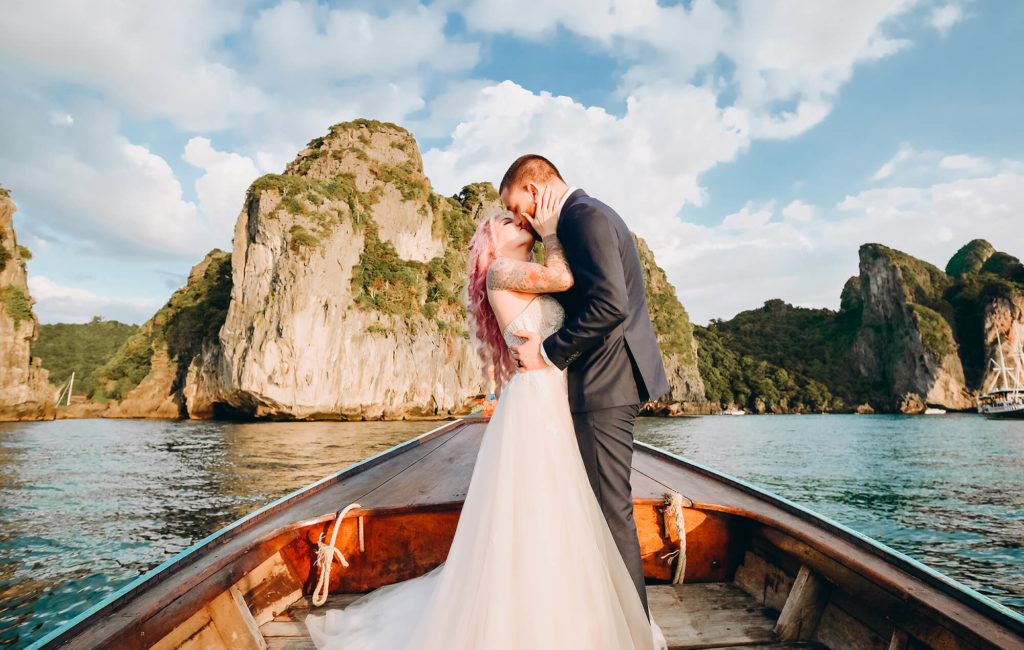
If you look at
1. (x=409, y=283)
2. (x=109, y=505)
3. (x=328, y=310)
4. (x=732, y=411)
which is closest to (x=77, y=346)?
(x=328, y=310)

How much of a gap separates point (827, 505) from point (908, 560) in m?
9.10

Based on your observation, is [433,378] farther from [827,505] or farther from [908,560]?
[908,560]

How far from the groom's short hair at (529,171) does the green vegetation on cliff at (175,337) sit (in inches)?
1582

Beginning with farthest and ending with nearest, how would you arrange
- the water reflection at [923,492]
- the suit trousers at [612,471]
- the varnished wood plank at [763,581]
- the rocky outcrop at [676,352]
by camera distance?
the rocky outcrop at [676,352]
the water reflection at [923,492]
the varnished wood plank at [763,581]
the suit trousers at [612,471]

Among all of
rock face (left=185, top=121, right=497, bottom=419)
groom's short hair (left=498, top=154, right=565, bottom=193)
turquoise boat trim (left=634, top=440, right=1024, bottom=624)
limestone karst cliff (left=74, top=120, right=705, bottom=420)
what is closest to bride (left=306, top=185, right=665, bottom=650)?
groom's short hair (left=498, top=154, right=565, bottom=193)

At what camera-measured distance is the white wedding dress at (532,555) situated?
4.65ft

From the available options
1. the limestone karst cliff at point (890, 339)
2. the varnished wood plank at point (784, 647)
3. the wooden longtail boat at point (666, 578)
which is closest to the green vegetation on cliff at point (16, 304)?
the wooden longtail boat at point (666, 578)

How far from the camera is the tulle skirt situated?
1.42 metres

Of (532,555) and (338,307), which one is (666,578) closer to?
(532,555)

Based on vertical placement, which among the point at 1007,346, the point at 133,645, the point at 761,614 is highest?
the point at 1007,346

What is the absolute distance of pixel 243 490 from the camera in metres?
8.58

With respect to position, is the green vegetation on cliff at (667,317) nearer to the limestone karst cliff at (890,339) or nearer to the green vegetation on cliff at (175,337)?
the limestone karst cliff at (890,339)

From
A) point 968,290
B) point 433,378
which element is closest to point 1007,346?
point 968,290

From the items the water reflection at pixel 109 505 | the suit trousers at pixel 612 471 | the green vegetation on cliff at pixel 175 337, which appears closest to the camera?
the suit trousers at pixel 612 471
